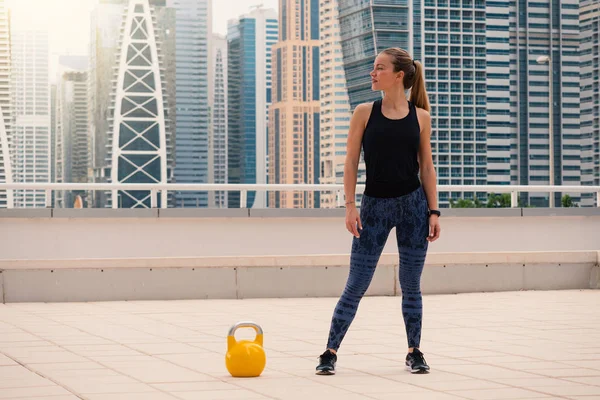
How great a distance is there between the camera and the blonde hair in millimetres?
6461

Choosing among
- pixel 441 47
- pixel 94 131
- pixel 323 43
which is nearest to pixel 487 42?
pixel 441 47

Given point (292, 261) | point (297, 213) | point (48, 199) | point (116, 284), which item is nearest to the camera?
point (116, 284)

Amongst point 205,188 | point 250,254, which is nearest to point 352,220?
point 250,254

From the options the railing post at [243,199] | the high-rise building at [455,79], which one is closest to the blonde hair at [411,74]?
the railing post at [243,199]

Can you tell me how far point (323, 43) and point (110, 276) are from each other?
172m

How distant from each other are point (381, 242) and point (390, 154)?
514 millimetres

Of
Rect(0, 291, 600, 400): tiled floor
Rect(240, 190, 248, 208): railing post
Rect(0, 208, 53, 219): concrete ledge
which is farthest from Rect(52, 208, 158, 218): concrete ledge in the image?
Rect(0, 291, 600, 400): tiled floor

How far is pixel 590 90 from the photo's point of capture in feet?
491

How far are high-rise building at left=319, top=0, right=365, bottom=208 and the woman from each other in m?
153

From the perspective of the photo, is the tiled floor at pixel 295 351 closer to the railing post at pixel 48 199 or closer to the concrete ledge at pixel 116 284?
the concrete ledge at pixel 116 284

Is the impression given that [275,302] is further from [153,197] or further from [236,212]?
[153,197]

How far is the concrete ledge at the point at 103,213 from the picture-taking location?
50.1 feet

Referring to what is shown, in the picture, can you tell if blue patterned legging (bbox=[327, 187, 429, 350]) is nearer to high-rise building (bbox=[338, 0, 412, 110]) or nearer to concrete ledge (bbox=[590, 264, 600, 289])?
concrete ledge (bbox=[590, 264, 600, 289])

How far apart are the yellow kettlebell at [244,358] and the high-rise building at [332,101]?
153187 millimetres
